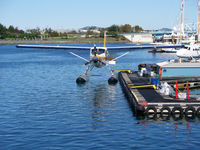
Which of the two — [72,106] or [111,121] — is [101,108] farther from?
[111,121]

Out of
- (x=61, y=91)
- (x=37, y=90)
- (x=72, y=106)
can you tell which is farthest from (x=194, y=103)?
(x=37, y=90)

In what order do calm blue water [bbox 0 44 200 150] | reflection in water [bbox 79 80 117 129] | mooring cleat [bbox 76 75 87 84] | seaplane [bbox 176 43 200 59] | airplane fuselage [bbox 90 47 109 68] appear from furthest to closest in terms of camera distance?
seaplane [bbox 176 43 200 59], mooring cleat [bbox 76 75 87 84], airplane fuselage [bbox 90 47 109 68], reflection in water [bbox 79 80 117 129], calm blue water [bbox 0 44 200 150]

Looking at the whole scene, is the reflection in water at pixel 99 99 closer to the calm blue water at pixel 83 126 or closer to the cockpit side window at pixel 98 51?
the calm blue water at pixel 83 126

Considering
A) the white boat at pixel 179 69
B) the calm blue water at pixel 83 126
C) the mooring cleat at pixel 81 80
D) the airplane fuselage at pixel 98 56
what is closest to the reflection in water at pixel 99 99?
the calm blue water at pixel 83 126

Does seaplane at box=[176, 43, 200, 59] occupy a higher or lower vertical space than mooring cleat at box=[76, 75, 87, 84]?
higher

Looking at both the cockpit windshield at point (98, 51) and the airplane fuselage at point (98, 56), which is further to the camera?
the cockpit windshield at point (98, 51)

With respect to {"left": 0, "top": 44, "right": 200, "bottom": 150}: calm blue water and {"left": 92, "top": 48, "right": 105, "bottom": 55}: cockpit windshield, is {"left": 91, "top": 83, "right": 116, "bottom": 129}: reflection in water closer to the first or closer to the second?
{"left": 0, "top": 44, "right": 200, "bottom": 150}: calm blue water

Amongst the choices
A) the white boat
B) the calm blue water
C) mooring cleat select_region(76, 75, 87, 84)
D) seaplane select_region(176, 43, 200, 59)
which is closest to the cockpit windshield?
mooring cleat select_region(76, 75, 87, 84)

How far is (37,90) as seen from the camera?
3647 centimetres

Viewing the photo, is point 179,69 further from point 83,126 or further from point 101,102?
point 83,126

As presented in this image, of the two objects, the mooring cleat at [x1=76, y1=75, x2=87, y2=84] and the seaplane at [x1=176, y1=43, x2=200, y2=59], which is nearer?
the mooring cleat at [x1=76, y1=75, x2=87, y2=84]

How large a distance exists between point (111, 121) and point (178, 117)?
4906 mm

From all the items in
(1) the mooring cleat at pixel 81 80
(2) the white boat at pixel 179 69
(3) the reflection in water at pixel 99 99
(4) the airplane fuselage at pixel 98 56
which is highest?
(4) the airplane fuselage at pixel 98 56

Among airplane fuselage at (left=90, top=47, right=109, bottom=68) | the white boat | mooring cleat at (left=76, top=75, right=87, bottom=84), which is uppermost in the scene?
airplane fuselage at (left=90, top=47, right=109, bottom=68)
